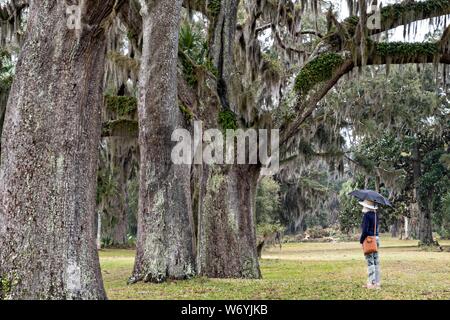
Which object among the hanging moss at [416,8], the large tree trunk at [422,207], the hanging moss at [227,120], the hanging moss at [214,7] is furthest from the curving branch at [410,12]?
the large tree trunk at [422,207]

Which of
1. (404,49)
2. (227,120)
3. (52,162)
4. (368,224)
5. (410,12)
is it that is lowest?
(368,224)

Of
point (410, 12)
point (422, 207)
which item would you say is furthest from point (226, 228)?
point (422, 207)

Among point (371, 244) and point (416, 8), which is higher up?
point (416, 8)

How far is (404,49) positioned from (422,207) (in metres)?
24.9

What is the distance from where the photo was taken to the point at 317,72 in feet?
41.0

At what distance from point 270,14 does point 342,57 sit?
283 cm

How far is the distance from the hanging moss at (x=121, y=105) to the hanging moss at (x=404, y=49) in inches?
244

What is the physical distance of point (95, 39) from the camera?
6.50 metres

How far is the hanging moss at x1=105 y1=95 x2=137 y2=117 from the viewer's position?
1490 cm

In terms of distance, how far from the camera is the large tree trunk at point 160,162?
32.7 feet

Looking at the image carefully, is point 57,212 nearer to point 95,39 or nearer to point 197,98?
point 95,39

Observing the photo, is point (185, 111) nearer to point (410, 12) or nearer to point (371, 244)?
point (410, 12)

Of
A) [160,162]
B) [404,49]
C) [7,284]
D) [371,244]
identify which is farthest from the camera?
[404,49]
